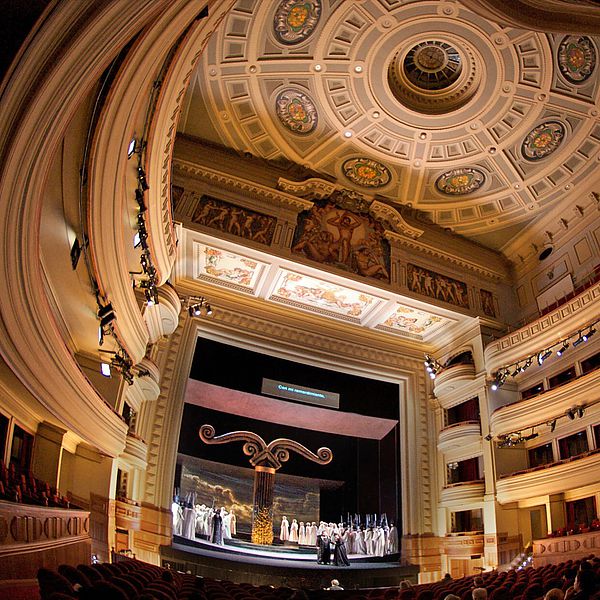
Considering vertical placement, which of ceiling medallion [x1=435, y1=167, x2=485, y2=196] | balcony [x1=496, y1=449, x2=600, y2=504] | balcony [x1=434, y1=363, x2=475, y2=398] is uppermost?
ceiling medallion [x1=435, y1=167, x2=485, y2=196]

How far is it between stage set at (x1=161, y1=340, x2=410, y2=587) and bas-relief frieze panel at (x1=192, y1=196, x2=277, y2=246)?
365cm

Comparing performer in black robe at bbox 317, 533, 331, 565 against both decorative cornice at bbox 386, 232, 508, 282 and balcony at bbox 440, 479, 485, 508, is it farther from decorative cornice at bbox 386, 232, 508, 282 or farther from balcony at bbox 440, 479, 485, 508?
decorative cornice at bbox 386, 232, 508, 282

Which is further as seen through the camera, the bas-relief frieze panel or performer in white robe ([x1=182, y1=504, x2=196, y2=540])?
the bas-relief frieze panel

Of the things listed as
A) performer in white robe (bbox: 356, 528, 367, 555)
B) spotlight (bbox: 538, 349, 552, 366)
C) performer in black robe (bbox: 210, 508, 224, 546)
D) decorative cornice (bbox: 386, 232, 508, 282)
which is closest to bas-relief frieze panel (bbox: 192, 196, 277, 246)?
decorative cornice (bbox: 386, 232, 508, 282)

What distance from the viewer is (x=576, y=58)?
11.6 m

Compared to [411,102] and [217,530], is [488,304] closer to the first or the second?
[411,102]

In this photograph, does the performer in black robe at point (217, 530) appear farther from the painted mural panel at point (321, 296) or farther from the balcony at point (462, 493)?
the balcony at point (462, 493)

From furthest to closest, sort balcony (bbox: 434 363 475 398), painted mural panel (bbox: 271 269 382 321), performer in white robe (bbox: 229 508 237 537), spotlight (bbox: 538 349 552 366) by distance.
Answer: balcony (bbox: 434 363 475 398) < painted mural panel (bbox: 271 269 382 321) < performer in white robe (bbox: 229 508 237 537) < spotlight (bbox: 538 349 552 366)

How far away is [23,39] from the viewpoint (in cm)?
304

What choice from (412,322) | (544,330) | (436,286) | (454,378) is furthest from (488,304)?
(544,330)

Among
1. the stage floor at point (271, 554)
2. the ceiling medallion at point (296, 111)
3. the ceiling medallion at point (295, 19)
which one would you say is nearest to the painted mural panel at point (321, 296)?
the ceiling medallion at point (296, 111)

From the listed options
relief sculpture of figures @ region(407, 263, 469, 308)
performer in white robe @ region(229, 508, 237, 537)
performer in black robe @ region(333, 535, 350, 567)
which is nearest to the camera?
performer in black robe @ region(333, 535, 350, 567)

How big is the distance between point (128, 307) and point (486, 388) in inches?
408

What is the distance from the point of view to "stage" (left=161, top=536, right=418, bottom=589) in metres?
11.5
